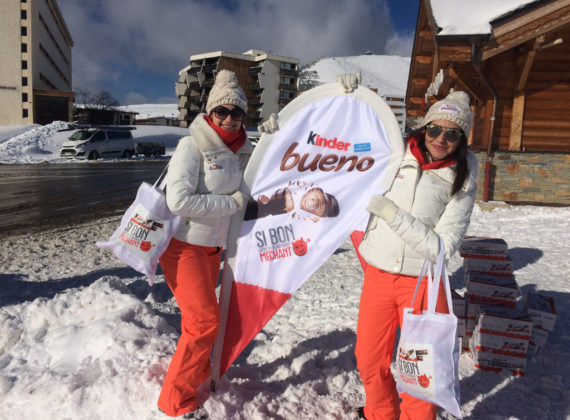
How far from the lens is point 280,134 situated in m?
2.59

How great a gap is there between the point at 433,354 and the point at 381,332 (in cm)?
38

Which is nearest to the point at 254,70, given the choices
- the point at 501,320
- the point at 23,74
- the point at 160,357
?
the point at 23,74

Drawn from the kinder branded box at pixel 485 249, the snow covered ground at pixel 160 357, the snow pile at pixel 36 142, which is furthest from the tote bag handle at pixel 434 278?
the snow pile at pixel 36 142

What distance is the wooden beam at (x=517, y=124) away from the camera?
398 inches

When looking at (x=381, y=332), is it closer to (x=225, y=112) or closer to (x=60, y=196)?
(x=225, y=112)

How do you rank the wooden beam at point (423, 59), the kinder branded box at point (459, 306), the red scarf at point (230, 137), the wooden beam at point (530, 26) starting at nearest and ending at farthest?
the red scarf at point (230, 137) < the kinder branded box at point (459, 306) < the wooden beam at point (530, 26) < the wooden beam at point (423, 59)

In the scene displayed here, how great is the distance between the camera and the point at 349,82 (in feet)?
8.21

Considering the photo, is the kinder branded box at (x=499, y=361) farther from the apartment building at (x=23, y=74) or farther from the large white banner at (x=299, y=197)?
the apartment building at (x=23, y=74)

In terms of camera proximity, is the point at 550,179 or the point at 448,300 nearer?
the point at 448,300

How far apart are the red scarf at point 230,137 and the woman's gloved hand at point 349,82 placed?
71 cm

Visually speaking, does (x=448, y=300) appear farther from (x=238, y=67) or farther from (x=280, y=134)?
(x=238, y=67)

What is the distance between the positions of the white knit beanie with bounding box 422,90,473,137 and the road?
7.77 metres

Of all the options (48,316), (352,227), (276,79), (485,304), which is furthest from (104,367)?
(276,79)

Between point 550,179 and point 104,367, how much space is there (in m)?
10.7
